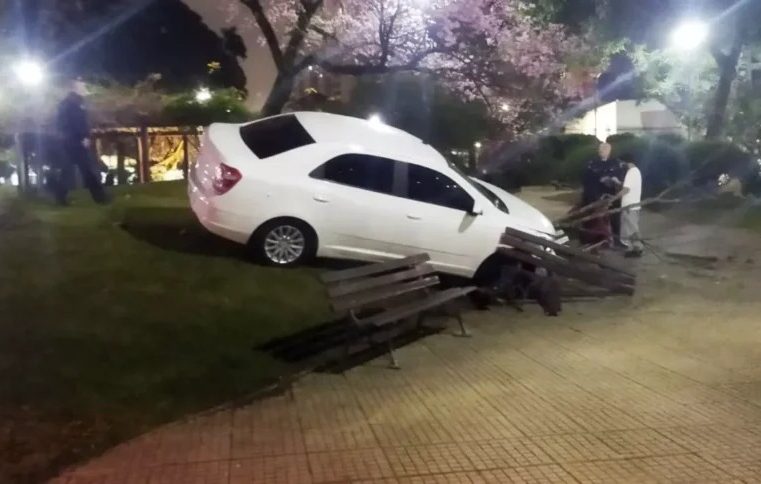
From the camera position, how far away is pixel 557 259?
1102 cm

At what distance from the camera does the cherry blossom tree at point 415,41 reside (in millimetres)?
20078

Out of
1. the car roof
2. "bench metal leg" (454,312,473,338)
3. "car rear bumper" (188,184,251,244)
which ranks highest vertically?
the car roof

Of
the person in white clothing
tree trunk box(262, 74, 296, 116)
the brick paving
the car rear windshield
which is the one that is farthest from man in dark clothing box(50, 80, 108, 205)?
the person in white clothing

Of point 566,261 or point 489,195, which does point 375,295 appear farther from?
point 489,195

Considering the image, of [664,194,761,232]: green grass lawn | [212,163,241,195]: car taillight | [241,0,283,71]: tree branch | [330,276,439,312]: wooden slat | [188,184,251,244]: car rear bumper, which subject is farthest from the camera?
[241,0,283,71]: tree branch

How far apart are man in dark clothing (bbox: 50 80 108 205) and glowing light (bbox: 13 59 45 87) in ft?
25.7

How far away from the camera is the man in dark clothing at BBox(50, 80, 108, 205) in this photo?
1353 cm

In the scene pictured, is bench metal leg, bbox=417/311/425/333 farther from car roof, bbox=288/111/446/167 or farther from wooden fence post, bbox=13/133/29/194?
wooden fence post, bbox=13/133/29/194

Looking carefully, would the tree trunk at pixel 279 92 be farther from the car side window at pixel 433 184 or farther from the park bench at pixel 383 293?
the park bench at pixel 383 293

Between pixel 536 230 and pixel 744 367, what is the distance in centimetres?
385

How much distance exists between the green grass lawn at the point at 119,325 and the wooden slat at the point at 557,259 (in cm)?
235

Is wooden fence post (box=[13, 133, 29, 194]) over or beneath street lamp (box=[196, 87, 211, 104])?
beneath

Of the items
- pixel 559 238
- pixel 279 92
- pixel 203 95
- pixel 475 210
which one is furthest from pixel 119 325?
pixel 203 95

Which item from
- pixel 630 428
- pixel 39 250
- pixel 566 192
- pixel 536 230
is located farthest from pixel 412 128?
pixel 630 428
